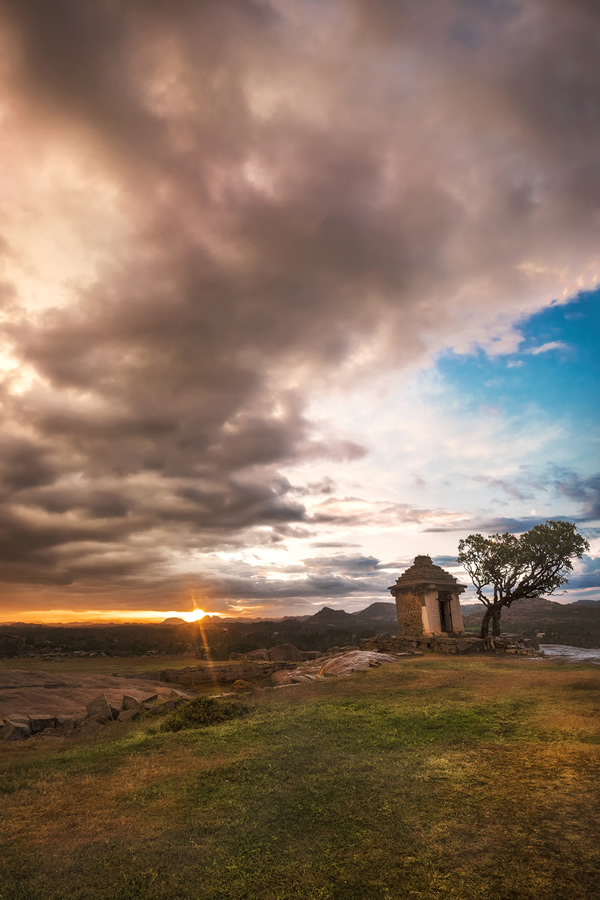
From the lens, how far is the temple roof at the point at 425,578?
2994 centimetres

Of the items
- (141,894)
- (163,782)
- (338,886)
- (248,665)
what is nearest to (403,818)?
(338,886)

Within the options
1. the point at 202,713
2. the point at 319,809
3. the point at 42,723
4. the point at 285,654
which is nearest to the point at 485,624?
the point at 285,654

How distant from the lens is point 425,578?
30.2 m

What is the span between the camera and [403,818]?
16.6 feet

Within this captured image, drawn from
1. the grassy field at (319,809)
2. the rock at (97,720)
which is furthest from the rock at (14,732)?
the rock at (97,720)

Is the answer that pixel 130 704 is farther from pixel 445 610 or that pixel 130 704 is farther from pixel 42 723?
pixel 445 610

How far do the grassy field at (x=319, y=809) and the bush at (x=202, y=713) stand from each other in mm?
481

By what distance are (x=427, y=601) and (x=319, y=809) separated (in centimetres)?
2583

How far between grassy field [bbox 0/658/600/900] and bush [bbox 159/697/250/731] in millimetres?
481

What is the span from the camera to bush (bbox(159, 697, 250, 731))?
33.7ft

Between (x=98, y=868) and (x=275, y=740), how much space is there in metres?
4.64

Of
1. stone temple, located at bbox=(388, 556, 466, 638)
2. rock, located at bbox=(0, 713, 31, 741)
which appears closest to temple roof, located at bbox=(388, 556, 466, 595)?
stone temple, located at bbox=(388, 556, 466, 638)

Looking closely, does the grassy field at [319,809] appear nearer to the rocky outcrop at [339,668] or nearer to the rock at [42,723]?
the rock at [42,723]

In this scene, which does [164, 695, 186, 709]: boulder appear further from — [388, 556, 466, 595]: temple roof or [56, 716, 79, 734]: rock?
[388, 556, 466, 595]: temple roof
